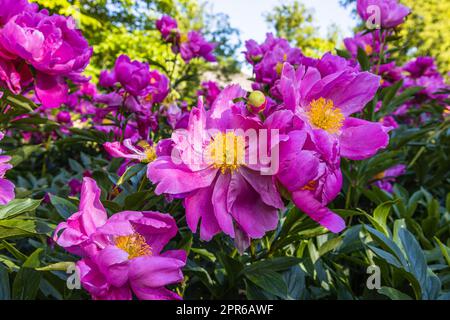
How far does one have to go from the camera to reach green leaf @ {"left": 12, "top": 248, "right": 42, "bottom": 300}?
33.4 inches

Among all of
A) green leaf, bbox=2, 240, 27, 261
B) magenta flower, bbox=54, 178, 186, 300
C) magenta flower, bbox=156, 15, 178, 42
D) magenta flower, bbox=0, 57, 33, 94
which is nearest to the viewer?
magenta flower, bbox=54, 178, 186, 300

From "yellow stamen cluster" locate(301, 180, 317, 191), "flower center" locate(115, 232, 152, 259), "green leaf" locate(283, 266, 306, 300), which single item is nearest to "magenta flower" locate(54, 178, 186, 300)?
"flower center" locate(115, 232, 152, 259)

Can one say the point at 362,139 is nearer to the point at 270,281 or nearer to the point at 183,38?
the point at 270,281

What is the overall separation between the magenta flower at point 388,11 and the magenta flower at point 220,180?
1.10 meters

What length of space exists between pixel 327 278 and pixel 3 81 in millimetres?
954

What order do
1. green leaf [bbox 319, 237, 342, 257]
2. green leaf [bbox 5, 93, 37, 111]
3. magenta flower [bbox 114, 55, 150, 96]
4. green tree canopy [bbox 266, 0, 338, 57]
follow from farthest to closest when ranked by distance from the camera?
green tree canopy [bbox 266, 0, 338, 57], magenta flower [bbox 114, 55, 150, 96], green leaf [bbox 319, 237, 342, 257], green leaf [bbox 5, 93, 37, 111]

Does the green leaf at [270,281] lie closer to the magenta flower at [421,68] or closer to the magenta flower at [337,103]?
the magenta flower at [337,103]

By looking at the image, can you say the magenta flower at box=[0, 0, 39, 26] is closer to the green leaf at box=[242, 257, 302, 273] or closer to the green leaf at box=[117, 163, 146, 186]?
the green leaf at box=[117, 163, 146, 186]

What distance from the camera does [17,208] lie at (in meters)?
0.99

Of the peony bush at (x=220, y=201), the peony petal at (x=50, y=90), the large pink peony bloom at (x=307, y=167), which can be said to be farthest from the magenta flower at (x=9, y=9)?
the large pink peony bloom at (x=307, y=167)

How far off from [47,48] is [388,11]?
49.0 inches

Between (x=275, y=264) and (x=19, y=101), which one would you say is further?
(x=19, y=101)

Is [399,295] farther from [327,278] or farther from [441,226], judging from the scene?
[441,226]

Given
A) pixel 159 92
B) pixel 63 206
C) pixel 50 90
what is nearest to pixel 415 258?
pixel 63 206
